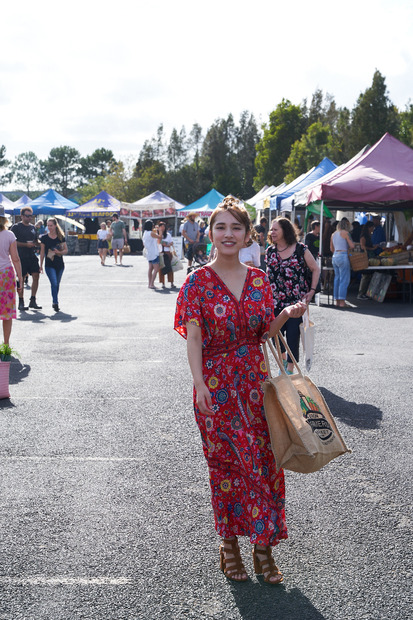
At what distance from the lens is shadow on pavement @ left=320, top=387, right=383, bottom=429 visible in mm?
6316

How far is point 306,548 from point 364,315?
11.0 meters

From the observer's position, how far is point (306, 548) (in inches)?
150

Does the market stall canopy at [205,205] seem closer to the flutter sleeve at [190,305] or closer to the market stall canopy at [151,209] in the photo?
the market stall canopy at [151,209]

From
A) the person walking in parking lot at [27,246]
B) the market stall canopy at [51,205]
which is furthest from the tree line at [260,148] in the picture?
the person walking in parking lot at [27,246]

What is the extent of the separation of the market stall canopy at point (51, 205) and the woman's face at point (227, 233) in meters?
43.1

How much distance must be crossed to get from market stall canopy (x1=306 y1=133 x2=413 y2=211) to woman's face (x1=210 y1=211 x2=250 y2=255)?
1302 cm

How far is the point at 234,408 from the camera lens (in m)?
3.42

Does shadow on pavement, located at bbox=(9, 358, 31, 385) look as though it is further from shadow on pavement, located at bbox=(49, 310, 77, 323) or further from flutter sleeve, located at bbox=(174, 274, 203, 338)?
flutter sleeve, located at bbox=(174, 274, 203, 338)

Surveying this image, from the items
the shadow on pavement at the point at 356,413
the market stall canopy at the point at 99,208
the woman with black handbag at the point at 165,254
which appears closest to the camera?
the shadow on pavement at the point at 356,413

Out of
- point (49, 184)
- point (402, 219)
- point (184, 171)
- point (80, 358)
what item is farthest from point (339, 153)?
point (49, 184)

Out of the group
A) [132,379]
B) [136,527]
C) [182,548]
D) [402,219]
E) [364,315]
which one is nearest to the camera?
[182,548]

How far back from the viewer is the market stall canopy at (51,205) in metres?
45.8

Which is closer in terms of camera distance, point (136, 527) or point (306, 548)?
point (306, 548)

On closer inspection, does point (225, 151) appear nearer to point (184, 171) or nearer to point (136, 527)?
point (184, 171)
